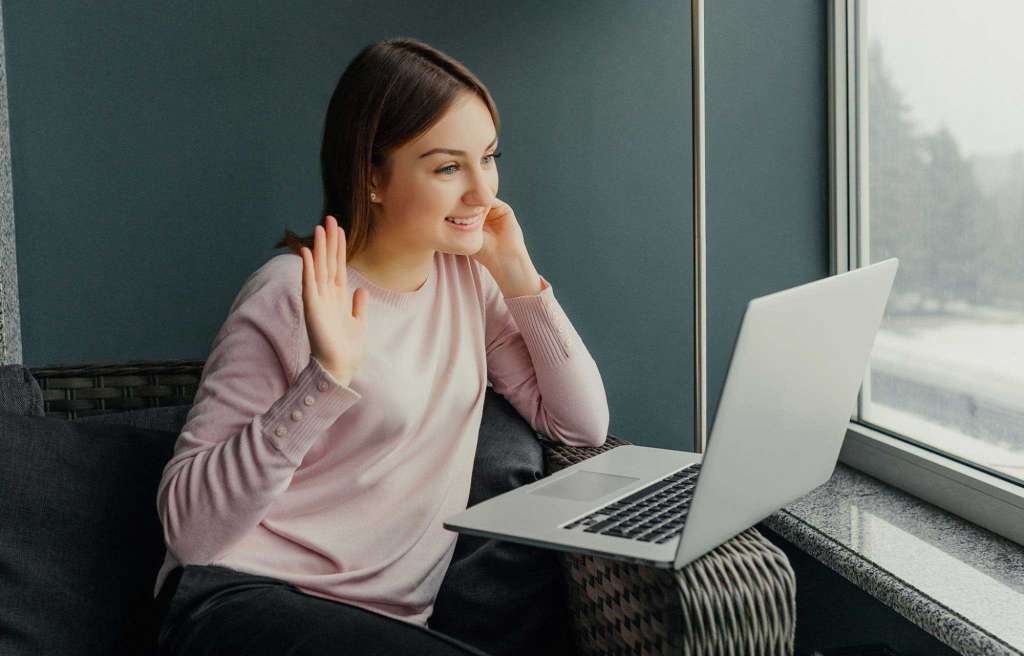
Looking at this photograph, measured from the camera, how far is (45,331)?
2.16 m

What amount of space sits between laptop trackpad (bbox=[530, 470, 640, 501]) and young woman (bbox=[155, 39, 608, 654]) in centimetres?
19

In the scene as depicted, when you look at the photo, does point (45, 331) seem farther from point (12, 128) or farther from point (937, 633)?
point (937, 633)

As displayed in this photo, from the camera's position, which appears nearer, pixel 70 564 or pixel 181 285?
pixel 70 564

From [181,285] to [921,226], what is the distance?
1.51 m

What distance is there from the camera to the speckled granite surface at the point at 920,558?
1358 millimetres

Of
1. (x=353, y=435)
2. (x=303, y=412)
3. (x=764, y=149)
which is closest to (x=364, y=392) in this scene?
(x=353, y=435)

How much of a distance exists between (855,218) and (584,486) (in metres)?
1.13

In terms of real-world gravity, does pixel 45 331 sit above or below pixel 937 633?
above

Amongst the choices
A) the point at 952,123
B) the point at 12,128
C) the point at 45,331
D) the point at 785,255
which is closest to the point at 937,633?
the point at 952,123

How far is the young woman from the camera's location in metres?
1.35

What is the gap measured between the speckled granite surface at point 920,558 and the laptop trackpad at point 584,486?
41 cm

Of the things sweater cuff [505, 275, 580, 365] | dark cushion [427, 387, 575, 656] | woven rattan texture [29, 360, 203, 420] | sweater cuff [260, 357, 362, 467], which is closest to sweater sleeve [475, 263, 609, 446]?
sweater cuff [505, 275, 580, 365]

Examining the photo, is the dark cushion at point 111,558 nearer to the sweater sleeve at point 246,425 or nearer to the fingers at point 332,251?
the sweater sleeve at point 246,425

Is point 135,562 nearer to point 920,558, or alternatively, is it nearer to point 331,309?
point 331,309
